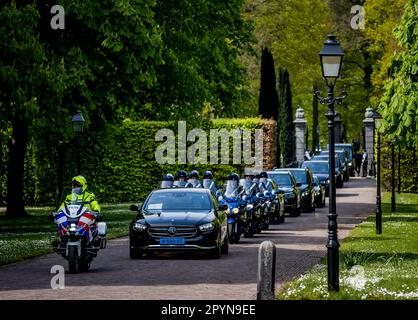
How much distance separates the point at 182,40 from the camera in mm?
45312

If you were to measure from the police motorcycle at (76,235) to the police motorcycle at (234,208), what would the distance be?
883 cm

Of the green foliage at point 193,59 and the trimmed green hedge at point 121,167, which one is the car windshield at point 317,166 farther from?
the green foliage at point 193,59

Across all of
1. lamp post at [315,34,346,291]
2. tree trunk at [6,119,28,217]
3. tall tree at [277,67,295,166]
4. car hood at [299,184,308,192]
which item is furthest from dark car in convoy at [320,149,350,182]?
lamp post at [315,34,346,291]

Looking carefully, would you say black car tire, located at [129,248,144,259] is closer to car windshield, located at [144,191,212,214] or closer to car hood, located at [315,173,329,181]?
car windshield, located at [144,191,212,214]

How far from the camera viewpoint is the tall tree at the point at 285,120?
7700cm

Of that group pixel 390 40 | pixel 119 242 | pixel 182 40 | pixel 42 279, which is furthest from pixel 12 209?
pixel 390 40

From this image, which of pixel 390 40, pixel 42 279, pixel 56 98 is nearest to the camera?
pixel 42 279

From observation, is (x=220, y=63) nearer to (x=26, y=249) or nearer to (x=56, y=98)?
(x=56, y=98)

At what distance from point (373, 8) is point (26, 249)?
55.8 m

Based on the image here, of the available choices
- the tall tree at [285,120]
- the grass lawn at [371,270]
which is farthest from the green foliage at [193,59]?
the tall tree at [285,120]

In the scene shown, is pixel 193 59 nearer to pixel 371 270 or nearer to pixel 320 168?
pixel 320 168

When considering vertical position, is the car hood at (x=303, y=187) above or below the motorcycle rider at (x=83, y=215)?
below

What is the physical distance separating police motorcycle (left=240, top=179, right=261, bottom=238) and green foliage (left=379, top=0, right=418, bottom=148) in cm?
525
